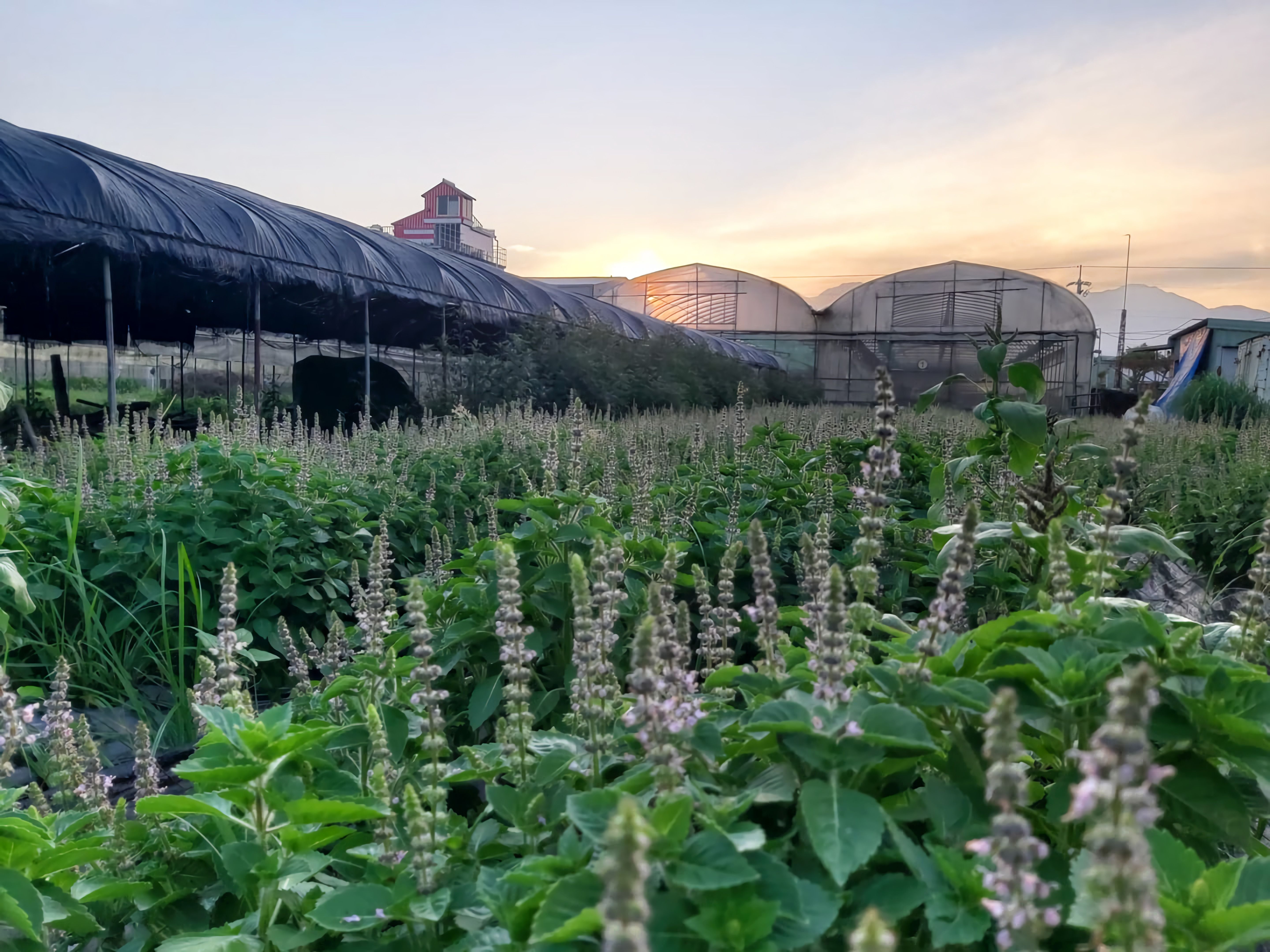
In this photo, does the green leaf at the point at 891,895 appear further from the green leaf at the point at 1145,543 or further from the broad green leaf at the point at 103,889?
the broad green leaf at the point at 103,889

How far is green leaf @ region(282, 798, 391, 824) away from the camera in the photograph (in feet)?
4.68

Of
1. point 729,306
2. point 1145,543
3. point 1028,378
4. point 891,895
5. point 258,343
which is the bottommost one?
point 891,895

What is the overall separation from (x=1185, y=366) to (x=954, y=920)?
37.7m

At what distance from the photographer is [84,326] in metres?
20.7

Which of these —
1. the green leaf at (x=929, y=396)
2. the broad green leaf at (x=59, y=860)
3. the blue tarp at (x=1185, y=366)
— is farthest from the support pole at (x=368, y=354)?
the blue tarp at (x=1185, y=366)

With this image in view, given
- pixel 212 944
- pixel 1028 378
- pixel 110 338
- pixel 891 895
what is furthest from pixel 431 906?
pixel 110 338

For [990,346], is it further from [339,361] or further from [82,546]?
[339,361]

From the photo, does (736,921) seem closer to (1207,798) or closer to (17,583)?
(1207,798)

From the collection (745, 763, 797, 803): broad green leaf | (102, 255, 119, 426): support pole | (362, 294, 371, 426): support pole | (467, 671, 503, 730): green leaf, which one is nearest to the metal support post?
(362, 294, 371, 426): support pole

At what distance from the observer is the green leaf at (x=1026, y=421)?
2.76 metres

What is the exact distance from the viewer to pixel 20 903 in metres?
1.44

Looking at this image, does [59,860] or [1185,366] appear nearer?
[59,860]

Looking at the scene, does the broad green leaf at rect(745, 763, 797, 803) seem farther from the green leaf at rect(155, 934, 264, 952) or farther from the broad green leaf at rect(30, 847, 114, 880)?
the broad green leaf at rect(30, 847, 114, 880)

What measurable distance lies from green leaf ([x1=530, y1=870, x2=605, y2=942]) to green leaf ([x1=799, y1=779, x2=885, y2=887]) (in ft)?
0.92
